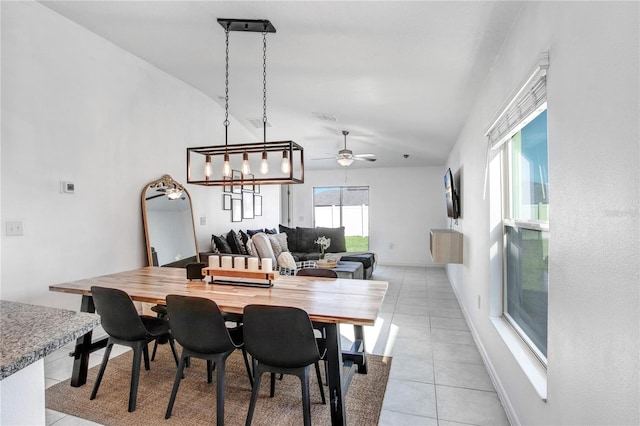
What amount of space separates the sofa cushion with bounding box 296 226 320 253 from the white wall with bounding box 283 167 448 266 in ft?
5.64

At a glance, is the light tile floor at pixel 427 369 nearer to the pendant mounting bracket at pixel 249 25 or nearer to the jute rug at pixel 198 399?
the jute rug at pixel 198 399

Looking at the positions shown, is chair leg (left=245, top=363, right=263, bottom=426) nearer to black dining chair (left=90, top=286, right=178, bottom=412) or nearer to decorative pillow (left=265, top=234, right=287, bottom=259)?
black dining chair (left=90, top=286, right=178, bottom=412)

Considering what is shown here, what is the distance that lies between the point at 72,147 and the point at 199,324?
2328 mm

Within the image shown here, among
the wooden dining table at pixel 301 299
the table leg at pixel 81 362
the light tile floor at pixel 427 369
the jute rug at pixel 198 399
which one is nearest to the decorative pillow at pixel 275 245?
the light tile floor at pixel 427 369

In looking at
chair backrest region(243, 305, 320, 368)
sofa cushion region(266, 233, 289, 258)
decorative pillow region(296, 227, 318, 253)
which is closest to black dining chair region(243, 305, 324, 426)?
chair backrest region(243, 305, 320, 368)

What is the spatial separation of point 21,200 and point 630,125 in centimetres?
373

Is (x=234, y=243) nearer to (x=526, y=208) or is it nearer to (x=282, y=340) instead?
(x=282, y=340)

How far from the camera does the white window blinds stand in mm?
1627

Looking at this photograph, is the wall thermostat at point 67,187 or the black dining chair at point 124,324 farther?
the wall thermostat at point 67,187

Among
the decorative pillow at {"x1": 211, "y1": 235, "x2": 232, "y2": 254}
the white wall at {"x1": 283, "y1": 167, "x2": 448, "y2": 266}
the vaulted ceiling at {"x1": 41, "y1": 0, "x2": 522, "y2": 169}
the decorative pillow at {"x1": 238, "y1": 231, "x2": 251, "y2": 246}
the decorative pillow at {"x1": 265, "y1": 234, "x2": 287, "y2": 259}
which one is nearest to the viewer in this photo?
the vaulted ceiling at {"x1": 41, "y1": 0, "x2": 522, "y2": 169}

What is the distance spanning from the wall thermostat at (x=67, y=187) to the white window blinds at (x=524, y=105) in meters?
3.65

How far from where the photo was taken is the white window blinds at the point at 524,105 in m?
1.63

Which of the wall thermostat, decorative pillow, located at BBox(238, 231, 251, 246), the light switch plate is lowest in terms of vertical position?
decorative pillow, located at BBox(238, 231, 251, 246)

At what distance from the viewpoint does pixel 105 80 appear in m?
3.47
